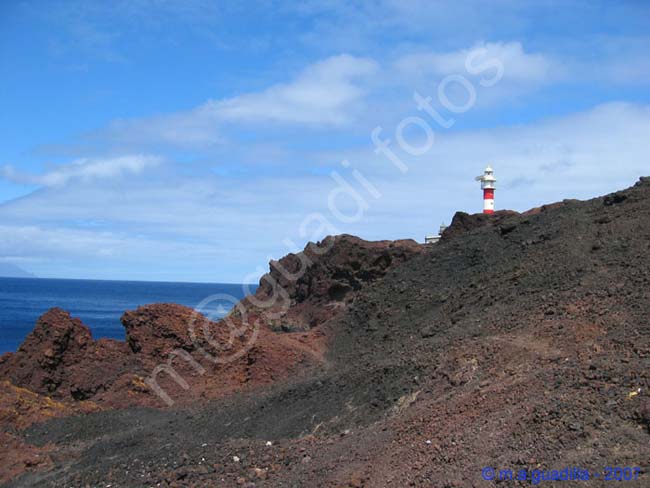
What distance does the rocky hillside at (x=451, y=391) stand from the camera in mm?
7961

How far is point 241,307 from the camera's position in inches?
1003

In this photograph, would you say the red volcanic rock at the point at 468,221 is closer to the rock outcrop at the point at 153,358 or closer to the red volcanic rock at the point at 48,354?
the rock outcrop at the point at 153,358

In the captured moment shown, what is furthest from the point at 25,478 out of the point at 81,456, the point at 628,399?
the point at 628,399

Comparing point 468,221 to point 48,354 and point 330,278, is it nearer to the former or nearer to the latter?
point 330,278

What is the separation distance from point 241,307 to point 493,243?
976 cm

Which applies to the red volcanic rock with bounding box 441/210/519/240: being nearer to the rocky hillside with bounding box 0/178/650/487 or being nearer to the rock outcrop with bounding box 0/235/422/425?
the rocky hillside with bounding box 0/178/650/487

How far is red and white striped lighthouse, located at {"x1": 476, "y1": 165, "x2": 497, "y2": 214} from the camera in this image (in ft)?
95.2

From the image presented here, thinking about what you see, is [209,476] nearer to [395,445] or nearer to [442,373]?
[395,445]

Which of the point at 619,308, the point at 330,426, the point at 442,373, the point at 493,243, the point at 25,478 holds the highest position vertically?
the point at 493,243

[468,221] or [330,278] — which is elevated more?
[468,221]

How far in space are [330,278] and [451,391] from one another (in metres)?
15.4

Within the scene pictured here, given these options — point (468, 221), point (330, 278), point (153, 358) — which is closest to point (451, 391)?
point (153, 358)

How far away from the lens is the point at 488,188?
29188 mm

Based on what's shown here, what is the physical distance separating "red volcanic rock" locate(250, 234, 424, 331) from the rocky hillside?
3.05 m
